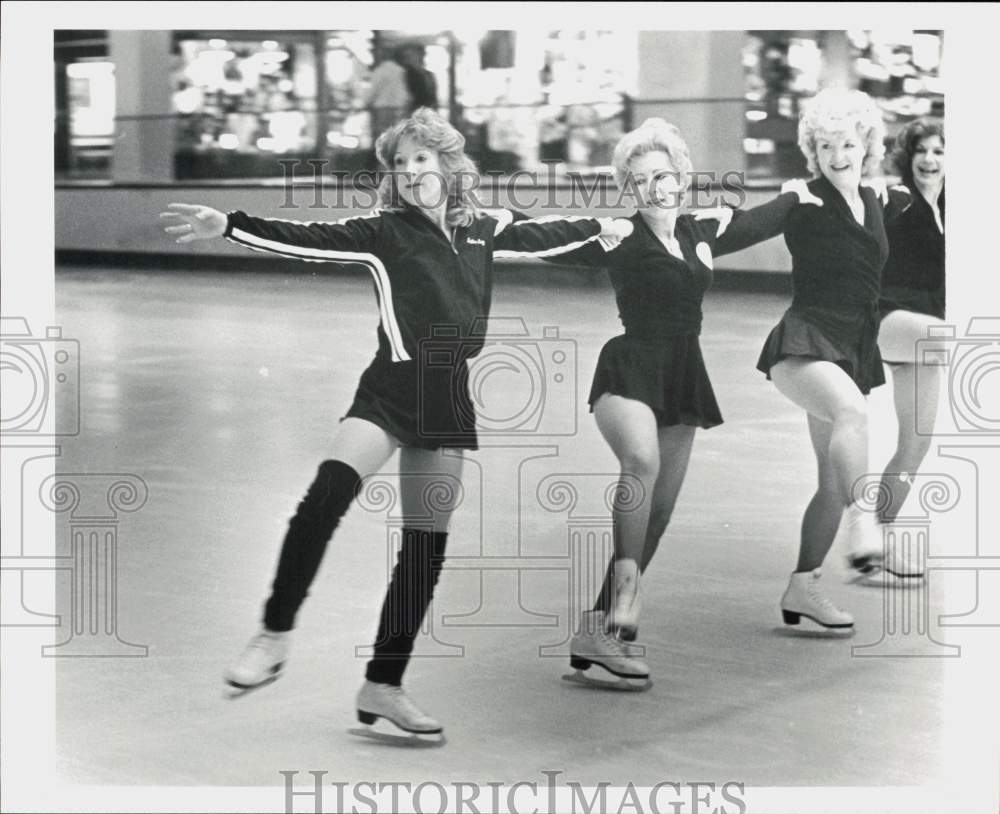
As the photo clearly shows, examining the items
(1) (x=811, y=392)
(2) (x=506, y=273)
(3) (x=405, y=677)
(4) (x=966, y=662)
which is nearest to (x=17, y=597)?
(3) (x=405, y=677)

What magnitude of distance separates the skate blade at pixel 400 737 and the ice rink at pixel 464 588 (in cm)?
2

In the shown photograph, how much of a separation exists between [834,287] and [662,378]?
→ 1.67 ft

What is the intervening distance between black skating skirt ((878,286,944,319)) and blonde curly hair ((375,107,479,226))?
1089 mm

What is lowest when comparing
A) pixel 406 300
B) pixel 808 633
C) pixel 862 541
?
pixel 808 633

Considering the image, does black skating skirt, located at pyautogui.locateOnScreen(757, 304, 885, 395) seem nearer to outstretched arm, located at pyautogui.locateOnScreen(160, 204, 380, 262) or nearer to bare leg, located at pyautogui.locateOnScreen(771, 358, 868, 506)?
bare leg, located at pyautogui.locateOnScreen(771, 358, 868, 506)

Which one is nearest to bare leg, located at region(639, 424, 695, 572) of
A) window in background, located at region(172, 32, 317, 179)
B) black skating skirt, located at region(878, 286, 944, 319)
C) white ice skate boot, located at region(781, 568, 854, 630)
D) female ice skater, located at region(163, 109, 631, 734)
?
white ice skate boot, located at region(781, 568, 854, 630)

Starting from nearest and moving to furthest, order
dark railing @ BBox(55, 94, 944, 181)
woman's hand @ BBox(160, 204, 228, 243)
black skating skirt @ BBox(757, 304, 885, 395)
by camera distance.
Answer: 1. woman's hand @ BBox(160, 204, 228, 243)
2. dark railing @ BBox(55, 94, 944, 181)
3. black skating skirt @ BBox(757, 304, 885, 395)

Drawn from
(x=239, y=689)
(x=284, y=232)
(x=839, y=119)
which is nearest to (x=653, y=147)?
(x=839, y=119)

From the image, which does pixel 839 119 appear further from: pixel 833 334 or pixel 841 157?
pixel 833 334

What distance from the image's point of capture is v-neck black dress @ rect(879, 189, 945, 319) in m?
5.03

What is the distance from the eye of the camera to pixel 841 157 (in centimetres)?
503

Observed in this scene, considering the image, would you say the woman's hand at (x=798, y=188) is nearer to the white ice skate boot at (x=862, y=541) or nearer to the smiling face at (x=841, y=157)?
the smiling face at (x=841, y=157)

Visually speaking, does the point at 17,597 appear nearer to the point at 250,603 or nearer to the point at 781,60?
the point at 250,603

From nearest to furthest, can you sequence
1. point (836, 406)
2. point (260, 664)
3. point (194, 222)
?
point (194, 222)
point (260, 664)
point (836, 406)
